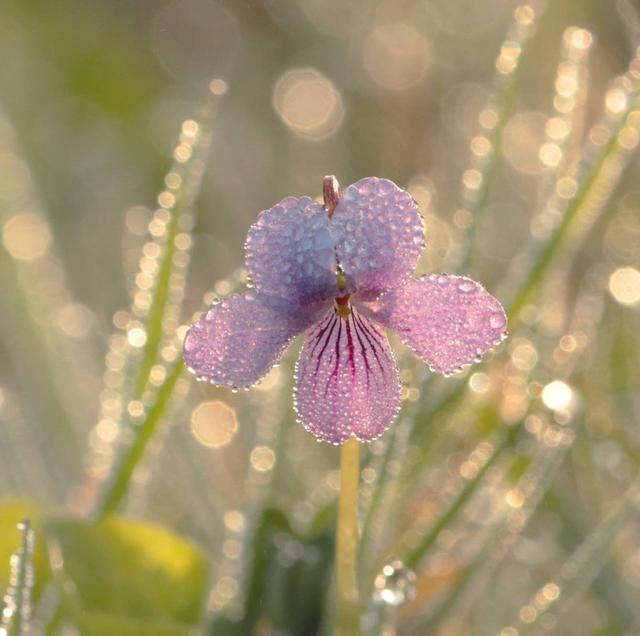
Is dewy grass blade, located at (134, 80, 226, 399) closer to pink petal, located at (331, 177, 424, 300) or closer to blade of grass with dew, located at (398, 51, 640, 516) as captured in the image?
blade of grass with dew, located at (398, 51, 640, 516)

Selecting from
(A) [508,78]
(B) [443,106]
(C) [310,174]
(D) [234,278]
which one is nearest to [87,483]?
(D) [234,278]

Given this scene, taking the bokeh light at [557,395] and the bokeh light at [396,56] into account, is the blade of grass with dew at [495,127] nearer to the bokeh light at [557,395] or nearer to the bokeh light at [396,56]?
the bokeh light at [557,395]

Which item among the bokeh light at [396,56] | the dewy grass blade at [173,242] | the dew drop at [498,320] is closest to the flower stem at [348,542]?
the dew drop at [498,320]

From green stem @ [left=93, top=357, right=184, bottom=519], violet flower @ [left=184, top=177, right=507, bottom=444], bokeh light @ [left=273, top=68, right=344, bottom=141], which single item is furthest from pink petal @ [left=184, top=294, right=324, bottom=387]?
bokeh light @ [left=273, top=68, right=344, bottom=141]

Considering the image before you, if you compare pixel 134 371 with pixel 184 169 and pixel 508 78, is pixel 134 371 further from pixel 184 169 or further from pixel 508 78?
pixel 508 78

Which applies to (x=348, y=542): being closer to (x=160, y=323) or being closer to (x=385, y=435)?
(x=385, y=435)

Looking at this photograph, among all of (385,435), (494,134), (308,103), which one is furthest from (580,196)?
(308,103)
